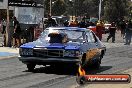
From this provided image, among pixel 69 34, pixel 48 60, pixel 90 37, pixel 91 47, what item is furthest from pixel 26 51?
pixel 90 37

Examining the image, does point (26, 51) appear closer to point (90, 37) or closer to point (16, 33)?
point (90, 37)

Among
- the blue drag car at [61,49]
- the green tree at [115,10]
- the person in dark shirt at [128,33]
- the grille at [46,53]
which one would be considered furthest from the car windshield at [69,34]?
the green tree at [115,10]

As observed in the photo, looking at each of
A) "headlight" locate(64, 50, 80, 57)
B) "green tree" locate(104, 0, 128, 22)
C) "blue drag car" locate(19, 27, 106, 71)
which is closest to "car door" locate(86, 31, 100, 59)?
"blue drag car" locate(19, 27, 106, 71)

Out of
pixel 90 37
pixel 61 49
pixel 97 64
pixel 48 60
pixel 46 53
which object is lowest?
pixel 97 64

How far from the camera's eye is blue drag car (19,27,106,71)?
12609mm

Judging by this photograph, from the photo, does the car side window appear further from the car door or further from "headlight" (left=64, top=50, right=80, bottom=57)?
"headlight" (left=64, top=50, right=80, bottom=57)

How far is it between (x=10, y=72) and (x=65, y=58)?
6.08 ft

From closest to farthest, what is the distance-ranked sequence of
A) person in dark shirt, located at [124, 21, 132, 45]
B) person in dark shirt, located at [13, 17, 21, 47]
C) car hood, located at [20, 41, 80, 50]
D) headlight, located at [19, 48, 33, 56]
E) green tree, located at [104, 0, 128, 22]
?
car hood, located at [20, 41, 80, 50], headlight, located at [19, 48, 33, 56], person in dark shirt, located at [13, 17, 21, 47], person in dark shirt, located at [124, 21, 132, 45], green tree, located at [104, 0, 128, 22]

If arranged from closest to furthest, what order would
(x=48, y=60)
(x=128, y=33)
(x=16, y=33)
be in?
1. (x=48, y=60)
2. (x=16, y=33)
3. (x=128, y=33)

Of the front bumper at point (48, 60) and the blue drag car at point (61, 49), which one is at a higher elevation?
the blue drag car at point (61, 49)

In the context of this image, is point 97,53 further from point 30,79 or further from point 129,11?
point 129,11

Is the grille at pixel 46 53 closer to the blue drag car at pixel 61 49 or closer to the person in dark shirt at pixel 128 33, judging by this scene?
the blue drag car at pixel 61 49

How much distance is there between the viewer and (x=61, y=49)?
496 inches

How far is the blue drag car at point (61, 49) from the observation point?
41.4 ft
